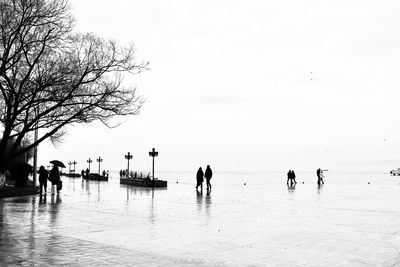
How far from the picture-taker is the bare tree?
61.9 ft

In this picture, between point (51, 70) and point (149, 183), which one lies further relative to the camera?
point (149, 183)

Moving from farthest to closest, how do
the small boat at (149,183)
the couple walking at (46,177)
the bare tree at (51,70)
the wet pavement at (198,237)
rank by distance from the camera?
1. the small boat at (149,183)
2. the couple walking at (46,177)
3. the bare tree at (51,70)
4. the wet pavement at (198,237)

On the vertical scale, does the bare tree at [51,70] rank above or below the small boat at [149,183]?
above

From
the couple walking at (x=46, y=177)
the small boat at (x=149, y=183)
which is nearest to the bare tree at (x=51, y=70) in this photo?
the couple walking at (x=46, y=177)

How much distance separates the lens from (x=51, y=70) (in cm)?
2034

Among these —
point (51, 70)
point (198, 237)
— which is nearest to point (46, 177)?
point (51, 70)

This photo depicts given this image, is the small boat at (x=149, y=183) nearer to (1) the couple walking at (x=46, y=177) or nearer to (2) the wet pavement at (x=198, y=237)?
(1) the couple walking at (x=46, y=177)

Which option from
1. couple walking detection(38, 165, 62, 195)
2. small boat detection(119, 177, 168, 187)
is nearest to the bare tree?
couple walking detection(38, 165, 62, 195)

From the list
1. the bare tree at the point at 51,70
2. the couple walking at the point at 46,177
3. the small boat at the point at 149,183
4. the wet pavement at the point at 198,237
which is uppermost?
the bare tree at the point at 51,70

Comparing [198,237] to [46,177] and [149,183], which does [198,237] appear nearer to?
[46,177]

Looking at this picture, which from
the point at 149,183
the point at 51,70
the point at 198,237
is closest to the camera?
the point at 198,237

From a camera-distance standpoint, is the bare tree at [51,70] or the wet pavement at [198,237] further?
the bare tree at [51,70]

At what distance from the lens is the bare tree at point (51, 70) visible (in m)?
18.9

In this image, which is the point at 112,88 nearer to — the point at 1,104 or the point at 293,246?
the point at 1,104
